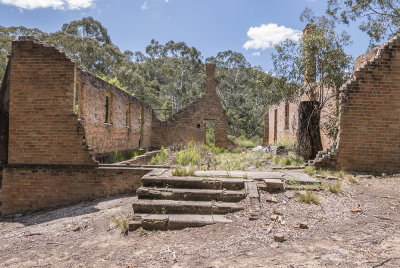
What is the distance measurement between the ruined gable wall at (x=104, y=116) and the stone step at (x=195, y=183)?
4.86m

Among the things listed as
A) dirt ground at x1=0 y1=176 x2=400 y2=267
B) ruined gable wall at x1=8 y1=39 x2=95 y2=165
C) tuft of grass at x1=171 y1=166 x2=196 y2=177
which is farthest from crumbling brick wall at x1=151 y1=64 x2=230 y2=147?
dirt ground at x1=0 y1=176 x2=400 y2=267

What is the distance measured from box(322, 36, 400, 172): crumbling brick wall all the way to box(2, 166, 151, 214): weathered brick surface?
6.46 meters

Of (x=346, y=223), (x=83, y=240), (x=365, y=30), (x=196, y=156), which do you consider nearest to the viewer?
(x=346, y=223)

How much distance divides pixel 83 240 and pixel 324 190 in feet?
14.5

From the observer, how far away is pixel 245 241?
12.1 feet

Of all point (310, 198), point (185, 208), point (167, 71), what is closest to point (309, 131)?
point (310, 198)

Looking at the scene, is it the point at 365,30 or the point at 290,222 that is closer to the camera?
the point at 290,222

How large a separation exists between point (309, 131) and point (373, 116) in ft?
7.97

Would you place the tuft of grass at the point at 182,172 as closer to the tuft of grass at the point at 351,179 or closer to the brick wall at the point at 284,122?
the tuft of grass at the point at 351,179

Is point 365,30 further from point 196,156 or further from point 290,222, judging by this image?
point 290,222

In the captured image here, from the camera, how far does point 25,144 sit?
281 inches

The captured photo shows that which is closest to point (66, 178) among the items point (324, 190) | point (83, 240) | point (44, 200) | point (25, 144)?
point (44, 200)

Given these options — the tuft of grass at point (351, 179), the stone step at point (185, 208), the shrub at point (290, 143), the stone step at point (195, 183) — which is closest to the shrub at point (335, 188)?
the tuft of grass at point (351, 179)

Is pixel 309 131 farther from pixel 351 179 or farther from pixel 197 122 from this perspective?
pixel 197 122
